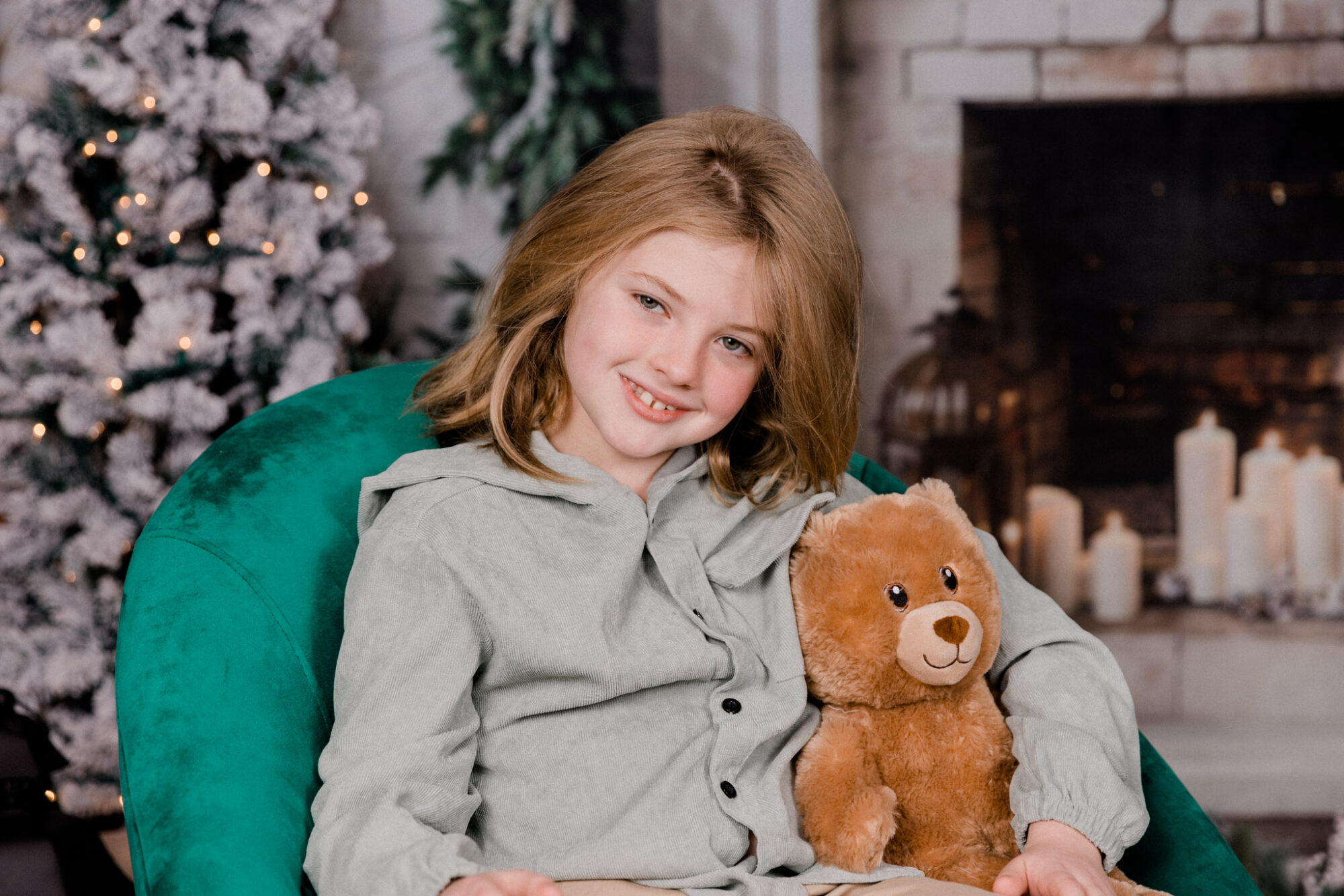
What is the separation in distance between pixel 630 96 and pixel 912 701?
1.71 metres

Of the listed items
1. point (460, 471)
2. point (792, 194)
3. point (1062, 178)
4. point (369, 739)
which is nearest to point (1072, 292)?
point (1062, 178)

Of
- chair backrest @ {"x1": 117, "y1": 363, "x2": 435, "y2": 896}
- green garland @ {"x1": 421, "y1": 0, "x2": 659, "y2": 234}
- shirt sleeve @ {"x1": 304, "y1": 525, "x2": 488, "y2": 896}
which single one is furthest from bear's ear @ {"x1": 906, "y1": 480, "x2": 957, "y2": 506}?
green garland @ {"x1": 421, "y1": 0, "x2": 659, "y2": 234}

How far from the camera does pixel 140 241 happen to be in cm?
185

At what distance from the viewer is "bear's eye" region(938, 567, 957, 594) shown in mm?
1028

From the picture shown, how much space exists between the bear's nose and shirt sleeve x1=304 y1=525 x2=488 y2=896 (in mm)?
403

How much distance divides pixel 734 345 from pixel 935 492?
0.25 meters

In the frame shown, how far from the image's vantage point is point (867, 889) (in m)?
0.99

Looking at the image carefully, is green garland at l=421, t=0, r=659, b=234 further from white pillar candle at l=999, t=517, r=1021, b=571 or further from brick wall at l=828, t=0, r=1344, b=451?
white pillar candle at l=999, t=517, r=1021, b=571

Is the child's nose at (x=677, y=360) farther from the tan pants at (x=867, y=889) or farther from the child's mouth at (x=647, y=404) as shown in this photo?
the tan pants at (x=867, y=889)

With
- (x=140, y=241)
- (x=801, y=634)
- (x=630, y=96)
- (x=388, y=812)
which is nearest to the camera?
(x=388, y=812)

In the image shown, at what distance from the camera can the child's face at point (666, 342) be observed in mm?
1063

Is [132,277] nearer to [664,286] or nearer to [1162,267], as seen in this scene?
[664,286]

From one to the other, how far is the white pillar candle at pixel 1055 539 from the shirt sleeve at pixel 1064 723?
56.5 inches

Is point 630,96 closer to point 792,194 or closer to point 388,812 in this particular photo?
point 792,194
